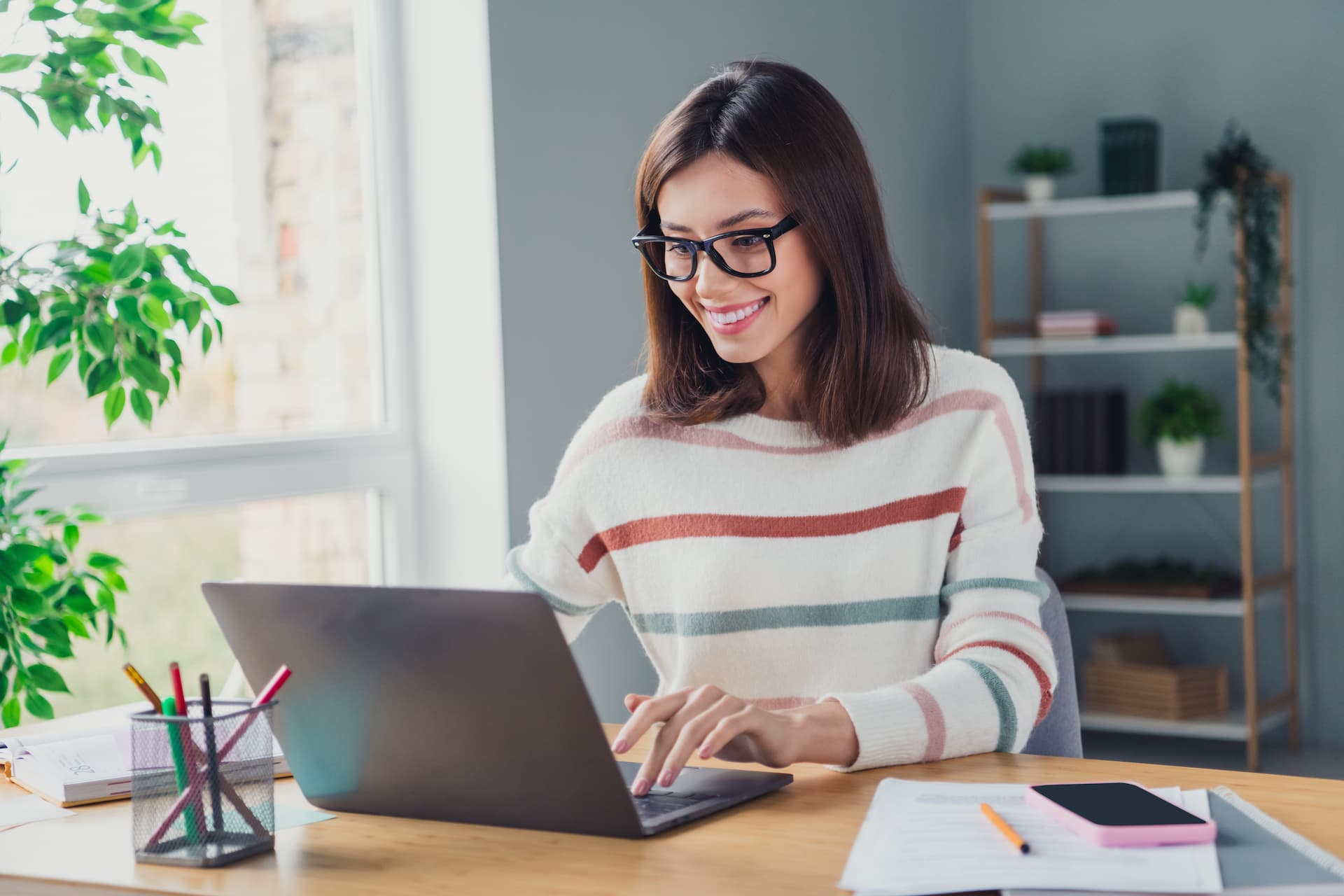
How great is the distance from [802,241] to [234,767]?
77cm

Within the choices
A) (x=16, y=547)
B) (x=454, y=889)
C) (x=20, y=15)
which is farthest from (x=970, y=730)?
(x=20, y=15)

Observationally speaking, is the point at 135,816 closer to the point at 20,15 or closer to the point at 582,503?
the point at 582,503

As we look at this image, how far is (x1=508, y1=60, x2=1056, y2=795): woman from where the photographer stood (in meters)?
1.46

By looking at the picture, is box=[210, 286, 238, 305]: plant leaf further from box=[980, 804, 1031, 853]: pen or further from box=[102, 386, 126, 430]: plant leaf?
box=[980, 804, 1031, 853]: pen

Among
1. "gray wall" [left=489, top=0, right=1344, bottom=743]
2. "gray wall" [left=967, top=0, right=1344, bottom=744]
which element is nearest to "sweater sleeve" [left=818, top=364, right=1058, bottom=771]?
"gray wall" [left=489, top=0, right=1344, bottom=743]

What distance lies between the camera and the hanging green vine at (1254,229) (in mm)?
3873

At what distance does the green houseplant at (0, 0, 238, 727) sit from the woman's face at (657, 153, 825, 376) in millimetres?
558

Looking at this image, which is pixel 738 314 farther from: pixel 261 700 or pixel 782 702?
pixel 261 700

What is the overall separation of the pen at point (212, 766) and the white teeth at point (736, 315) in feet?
2.18

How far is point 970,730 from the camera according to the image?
48.9 inches

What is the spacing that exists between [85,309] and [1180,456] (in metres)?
3.19

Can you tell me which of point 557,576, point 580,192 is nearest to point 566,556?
point 557,576

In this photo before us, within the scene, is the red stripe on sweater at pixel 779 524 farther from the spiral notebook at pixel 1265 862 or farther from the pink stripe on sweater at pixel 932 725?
the spiral notebook at pixel 1265 862

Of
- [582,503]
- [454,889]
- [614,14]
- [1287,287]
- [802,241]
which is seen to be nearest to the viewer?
[454,889]
